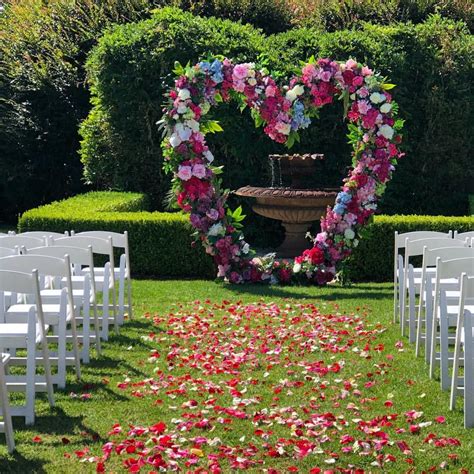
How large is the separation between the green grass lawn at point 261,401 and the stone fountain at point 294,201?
3608 mm

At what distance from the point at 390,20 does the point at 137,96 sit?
6151mm

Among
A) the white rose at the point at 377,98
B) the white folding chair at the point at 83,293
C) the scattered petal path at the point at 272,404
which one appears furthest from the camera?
the white rose at the point at 377,98

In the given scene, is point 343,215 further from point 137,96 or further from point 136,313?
point 137,96

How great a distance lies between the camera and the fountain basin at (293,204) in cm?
1265

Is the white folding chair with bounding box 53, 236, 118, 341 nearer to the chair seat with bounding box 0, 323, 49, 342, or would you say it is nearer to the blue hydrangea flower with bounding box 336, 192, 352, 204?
the chair seat with bounding box 0, 323, 49, 342

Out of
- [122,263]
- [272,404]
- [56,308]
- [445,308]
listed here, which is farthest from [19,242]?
[445,308]

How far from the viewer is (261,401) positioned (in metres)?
6.32

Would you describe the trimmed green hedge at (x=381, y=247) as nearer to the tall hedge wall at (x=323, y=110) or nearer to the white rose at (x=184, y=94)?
the white rose at (x=184, y=94)

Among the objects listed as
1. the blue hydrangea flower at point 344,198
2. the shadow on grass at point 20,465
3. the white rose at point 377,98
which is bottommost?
the shadow on grass at point 20,465

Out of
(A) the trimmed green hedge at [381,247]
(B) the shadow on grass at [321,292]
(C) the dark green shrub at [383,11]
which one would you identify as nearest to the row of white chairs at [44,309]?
(B) the shadow on grass at [321,292]

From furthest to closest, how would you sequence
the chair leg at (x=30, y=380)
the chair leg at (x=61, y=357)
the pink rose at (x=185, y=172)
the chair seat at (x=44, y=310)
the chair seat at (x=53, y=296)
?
the pink rose at (x=185, y=172)
the chair seat at (x=53, y=296)
the chair seat at (x=44, y=310)
the chair leg at (x=61, y=357)
the chair leg at (x=30, y=380)

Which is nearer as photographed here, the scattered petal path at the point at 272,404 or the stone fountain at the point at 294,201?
the scattered petal path at the point at 272,404

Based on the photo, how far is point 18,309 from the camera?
23.4ft

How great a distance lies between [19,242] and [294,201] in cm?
545
